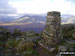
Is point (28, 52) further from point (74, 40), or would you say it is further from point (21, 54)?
point (74, 40)

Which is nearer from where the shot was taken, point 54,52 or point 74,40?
point 54,52

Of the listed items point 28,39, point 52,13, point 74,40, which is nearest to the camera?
point 52,13

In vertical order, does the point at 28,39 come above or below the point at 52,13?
below

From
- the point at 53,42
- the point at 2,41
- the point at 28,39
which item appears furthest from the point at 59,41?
the point at 2,41

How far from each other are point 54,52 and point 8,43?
12274 millimetres

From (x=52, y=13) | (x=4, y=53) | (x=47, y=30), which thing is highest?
(x=52, y=13)

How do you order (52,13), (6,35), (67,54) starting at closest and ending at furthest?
(67,54) < (52,13) < (6,35)

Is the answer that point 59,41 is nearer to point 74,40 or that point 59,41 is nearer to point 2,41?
point 74,40

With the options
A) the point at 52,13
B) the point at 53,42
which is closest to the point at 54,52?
the point at 53,42

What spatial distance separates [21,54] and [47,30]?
7702 mm

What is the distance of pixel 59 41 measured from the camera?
29.3 meters

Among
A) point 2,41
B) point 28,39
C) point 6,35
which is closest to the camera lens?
point 28,39

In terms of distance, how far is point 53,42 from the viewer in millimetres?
28438

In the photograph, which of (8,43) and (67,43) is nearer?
(67,43)
